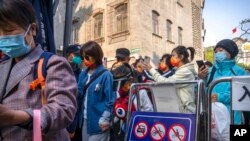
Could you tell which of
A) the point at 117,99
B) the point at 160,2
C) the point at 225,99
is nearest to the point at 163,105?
the point at 225,99

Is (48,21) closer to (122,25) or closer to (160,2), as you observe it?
(122,25)

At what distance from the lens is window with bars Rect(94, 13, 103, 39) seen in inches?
655

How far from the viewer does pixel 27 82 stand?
4.89 ft

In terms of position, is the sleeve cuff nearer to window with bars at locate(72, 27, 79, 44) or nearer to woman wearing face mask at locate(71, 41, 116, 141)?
woman wearing face mask at locate(71, 41, 116, 141)

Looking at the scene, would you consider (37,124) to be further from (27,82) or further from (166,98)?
(166,98)

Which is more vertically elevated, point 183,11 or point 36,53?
point 183,11

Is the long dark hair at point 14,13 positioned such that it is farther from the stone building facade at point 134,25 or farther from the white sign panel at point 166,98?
the stone building facade at point 134,25

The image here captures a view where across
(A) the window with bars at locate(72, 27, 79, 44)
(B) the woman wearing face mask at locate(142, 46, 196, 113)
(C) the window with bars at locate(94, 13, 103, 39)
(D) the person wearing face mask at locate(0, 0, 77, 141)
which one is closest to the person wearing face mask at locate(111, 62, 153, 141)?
(B) the woman wearing face mask at locate(142, 46, 196, 113)

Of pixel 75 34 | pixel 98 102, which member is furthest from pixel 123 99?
pixel 75 34

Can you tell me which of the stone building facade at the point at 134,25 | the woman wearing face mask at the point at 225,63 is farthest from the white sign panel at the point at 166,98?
the stone building facade at the point at 134,25

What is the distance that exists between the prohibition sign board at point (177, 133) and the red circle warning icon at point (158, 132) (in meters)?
0.06

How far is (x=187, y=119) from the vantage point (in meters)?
2.50

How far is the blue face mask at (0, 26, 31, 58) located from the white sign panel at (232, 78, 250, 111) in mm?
1540

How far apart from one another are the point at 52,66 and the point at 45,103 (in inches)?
6.9
